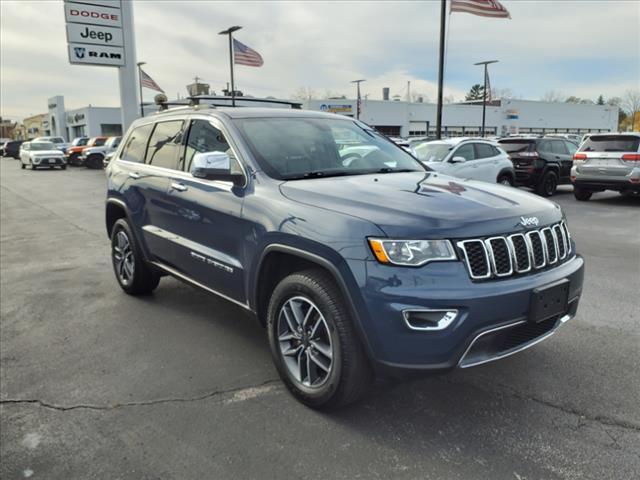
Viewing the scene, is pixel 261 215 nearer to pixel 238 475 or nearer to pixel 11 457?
pixel 238 475

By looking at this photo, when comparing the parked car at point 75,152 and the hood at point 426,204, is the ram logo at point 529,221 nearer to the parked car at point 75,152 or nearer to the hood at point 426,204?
the hood at point 426,204

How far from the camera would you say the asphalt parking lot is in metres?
2.63

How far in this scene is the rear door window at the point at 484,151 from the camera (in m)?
12.6

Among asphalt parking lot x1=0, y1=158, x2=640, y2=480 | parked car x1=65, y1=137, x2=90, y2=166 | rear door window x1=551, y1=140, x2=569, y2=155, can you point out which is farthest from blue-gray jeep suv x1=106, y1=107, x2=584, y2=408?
parked car x1=65, y1=137, x2=90, y2=166

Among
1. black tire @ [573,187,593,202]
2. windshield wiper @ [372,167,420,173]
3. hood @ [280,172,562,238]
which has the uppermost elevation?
windshield wiper @ [372,167,420,173]

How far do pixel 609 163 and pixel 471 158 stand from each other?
10.9ft

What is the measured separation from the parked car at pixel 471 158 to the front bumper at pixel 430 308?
9.29 metres

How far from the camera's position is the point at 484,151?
12.7 meters

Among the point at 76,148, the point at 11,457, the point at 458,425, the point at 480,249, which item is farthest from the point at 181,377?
the point at 76,148

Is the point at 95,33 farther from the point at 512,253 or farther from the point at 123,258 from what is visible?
the point at 512,253

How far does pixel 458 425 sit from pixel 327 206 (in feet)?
4.69

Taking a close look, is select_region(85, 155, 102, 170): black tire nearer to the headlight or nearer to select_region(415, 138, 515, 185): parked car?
select_region(415, 138, 515, 185): parked car

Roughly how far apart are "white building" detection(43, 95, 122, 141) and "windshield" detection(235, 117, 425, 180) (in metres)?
67.9

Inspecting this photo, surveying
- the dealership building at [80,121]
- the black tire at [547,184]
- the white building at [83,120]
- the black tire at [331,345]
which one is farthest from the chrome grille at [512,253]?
the dealership building at [80,121]
